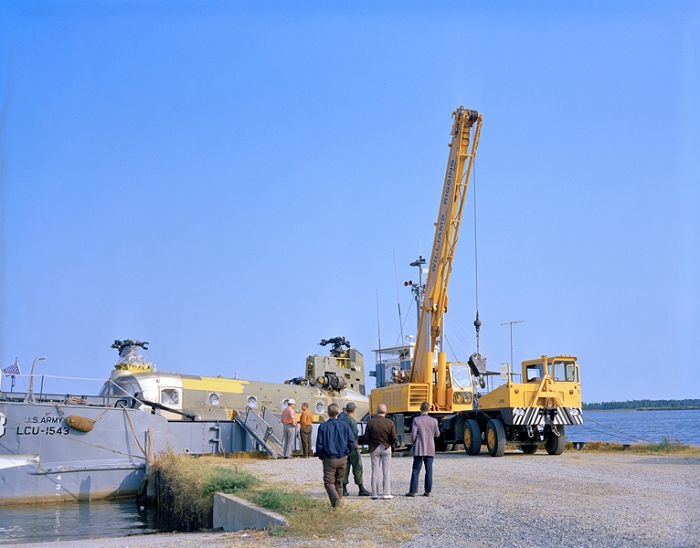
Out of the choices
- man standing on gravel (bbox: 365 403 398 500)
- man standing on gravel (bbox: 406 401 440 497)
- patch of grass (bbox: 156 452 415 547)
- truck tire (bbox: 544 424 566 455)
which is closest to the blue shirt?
patch of grass (bbox: 156 452 415 547)

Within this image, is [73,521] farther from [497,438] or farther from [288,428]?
[497,438]

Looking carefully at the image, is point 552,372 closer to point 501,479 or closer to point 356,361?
point 501,479

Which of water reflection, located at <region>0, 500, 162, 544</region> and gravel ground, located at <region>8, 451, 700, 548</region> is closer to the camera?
gravel ground, located at <region>8, 451, 700, 548</region>

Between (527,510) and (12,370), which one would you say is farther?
(12,370)

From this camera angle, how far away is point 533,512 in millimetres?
10633

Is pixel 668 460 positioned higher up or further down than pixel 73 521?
higher up

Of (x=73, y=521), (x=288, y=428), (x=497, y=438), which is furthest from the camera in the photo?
(x=288, y=428)

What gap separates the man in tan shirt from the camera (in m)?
23.5

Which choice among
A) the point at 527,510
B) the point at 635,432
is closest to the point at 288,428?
the point at 527,510

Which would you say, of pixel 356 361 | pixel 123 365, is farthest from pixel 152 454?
pixel 356 361

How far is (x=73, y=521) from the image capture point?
17.3 meters

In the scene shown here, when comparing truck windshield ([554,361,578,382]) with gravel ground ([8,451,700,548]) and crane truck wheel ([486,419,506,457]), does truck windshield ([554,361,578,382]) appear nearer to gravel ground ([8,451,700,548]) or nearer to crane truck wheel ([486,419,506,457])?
crane truck wheel ([486,419,506,457])

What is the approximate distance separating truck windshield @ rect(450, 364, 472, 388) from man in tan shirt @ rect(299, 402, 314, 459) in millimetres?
5096

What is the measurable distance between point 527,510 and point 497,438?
10708 mm
